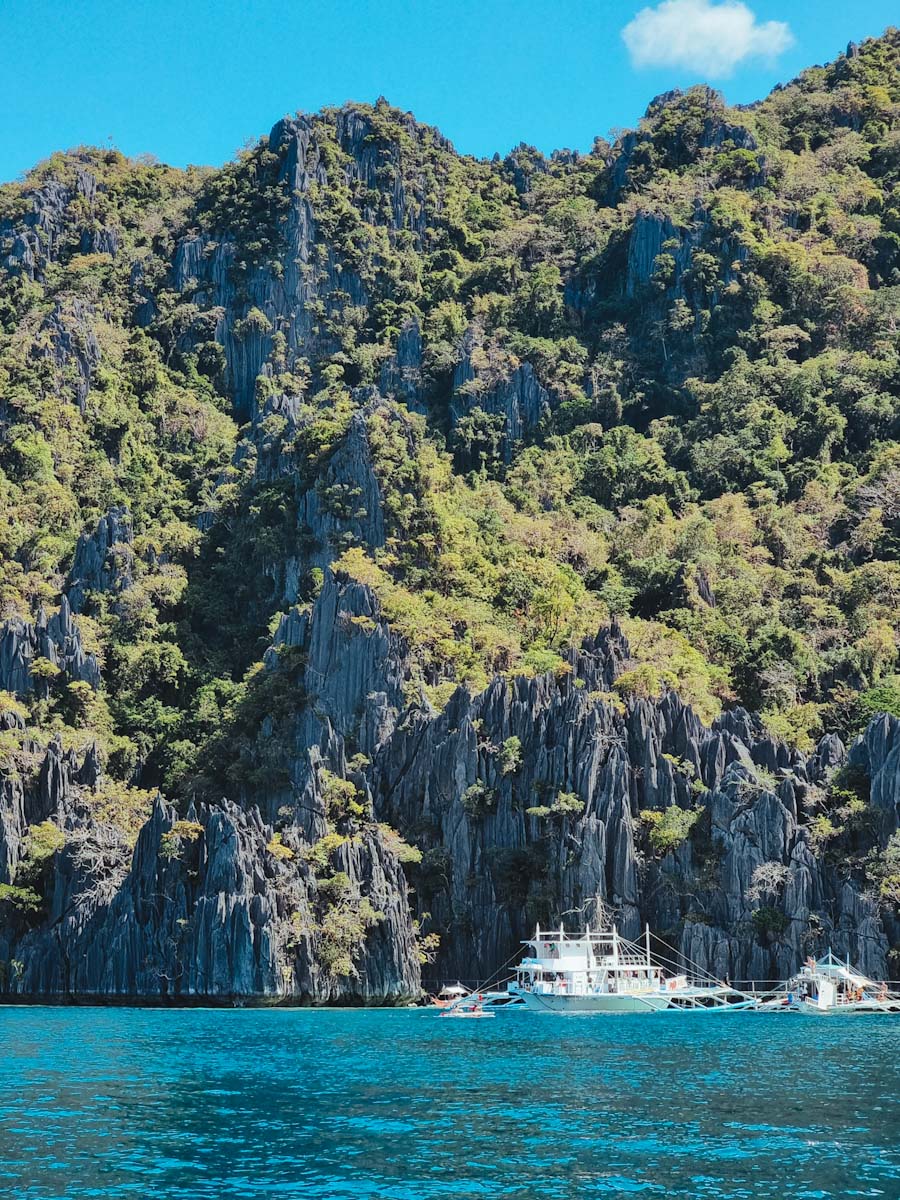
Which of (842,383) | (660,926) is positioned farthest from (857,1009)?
(842,383)

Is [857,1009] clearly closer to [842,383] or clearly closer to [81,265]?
[842,383]

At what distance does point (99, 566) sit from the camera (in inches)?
3386

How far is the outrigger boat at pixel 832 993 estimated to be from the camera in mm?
58219

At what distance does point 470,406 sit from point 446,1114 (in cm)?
7522

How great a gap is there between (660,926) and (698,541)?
97.1 feet

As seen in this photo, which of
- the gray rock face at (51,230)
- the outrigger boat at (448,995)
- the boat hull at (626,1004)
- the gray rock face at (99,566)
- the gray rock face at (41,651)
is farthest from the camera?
the gray rock face at (51,230)

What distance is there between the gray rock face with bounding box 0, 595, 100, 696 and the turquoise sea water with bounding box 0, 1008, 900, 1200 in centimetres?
3177

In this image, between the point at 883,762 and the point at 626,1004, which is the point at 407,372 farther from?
the point at 626,1004

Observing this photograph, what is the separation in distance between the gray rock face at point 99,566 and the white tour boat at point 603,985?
3629 centimetres

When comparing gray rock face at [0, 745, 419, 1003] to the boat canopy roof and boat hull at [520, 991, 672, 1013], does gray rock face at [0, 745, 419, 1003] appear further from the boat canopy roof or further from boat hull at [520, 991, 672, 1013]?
the boat canopy roof

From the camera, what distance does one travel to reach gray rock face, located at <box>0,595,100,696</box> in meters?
77.9

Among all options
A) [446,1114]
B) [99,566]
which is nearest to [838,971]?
[446,1114]

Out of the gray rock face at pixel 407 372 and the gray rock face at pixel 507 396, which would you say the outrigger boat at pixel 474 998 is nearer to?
the gray rock face at pixel 507 396

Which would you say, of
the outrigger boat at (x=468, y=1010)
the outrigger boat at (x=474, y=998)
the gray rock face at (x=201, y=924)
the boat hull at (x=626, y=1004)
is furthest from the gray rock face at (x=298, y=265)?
the outrigger boat at (x=468, y=1010)
